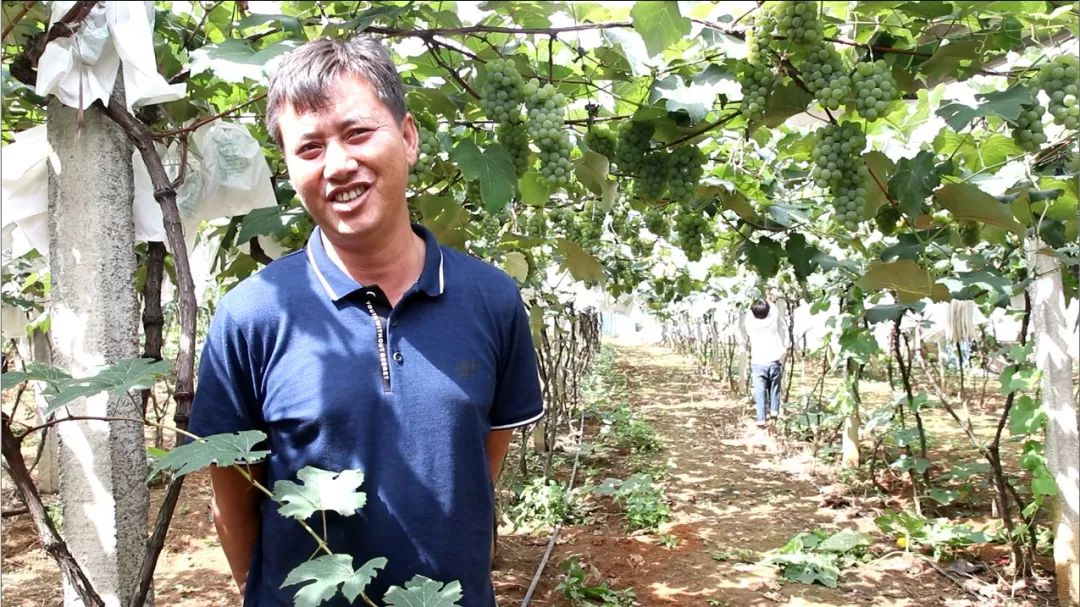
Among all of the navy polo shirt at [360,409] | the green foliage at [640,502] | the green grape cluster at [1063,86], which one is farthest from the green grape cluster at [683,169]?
the green foliage at [640,502]

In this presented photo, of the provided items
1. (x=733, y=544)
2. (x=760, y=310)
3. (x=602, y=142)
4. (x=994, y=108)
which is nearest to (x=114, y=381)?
(x=602, y=142)

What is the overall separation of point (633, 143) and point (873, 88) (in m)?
0.66

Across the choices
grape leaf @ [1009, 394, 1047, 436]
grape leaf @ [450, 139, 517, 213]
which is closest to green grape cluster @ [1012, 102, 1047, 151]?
grape leaf @ [450, 139, 517, 213]

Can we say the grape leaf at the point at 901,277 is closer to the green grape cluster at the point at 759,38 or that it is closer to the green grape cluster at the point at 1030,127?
the green grape cluster at the point at 1030,127

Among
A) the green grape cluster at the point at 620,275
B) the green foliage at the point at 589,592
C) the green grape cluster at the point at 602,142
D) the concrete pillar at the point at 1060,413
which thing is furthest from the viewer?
the green grape cluster at the point at 620,275

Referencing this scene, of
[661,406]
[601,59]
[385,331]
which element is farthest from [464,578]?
[661,406]

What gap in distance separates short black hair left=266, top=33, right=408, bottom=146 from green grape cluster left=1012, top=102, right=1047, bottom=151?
1.31 meters

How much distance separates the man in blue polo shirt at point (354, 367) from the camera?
1.17m

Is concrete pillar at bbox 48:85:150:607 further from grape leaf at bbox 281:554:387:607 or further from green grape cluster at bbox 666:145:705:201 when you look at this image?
green grape cluster at bbox 666:145:705:201

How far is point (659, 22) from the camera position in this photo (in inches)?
54.4

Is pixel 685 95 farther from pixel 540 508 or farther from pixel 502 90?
pixel 540 508

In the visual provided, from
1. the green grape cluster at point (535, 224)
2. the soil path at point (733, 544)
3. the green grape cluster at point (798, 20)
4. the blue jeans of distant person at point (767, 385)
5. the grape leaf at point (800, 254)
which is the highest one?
the green grape cluster at point (798, 20)

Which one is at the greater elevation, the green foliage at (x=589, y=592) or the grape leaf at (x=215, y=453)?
the grape leaf at (x=215, y=453)

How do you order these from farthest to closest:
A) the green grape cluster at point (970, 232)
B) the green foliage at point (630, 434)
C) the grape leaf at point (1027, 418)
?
the green foliage at point (630, 434), the grape leaf at point (1027, 418), the green grape cluster at point (970, 232)
